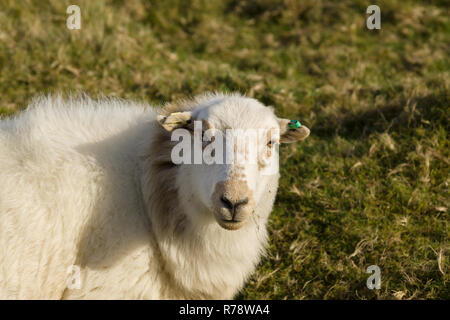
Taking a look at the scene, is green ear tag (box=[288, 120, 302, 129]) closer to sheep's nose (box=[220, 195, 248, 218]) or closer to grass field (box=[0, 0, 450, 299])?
sheep's nose (box=[220, 195, 248, 218])

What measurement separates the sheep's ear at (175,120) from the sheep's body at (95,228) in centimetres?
34

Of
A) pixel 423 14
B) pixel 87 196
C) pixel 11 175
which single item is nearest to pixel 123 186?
pixel 87 196

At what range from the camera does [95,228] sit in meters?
4.25

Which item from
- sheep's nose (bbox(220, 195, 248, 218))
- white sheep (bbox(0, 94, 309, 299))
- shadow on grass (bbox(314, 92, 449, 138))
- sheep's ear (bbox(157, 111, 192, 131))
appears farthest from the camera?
shadow on grass (bbox(314, 92, 449, 138))

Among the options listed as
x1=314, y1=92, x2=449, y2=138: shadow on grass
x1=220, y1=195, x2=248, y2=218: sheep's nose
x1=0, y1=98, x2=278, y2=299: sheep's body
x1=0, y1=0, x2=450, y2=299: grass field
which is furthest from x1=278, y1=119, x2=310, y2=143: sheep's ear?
x1=314, y1=92, x2=449, y2=138: shadow on grass

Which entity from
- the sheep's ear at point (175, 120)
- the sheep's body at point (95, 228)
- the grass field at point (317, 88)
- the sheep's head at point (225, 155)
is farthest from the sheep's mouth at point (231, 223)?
the grass field at point (317, 88)

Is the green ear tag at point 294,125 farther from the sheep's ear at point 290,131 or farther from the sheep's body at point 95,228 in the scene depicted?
the sheep's body at point 95,228

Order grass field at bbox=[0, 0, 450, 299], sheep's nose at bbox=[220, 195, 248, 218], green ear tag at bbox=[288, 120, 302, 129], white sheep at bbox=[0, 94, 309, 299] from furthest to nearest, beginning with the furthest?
1. grass field at bbox=[0, 0, 450, 299]
2. green ear tag at bbox=[288, 120, 302, 129]
3. white sheep at bbox=[0, 94, 309, 299]
4. sheep's nose at bbox=[220, 195, 248, 218]

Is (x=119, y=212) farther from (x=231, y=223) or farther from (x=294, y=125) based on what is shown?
(x=294, y=125)

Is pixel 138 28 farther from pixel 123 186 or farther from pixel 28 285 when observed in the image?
pixel 28 285

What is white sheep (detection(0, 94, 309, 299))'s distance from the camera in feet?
13.3

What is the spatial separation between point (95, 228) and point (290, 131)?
1.90m

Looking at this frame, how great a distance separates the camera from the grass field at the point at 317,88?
17.3 ft

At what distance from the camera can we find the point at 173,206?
14.2 ft
